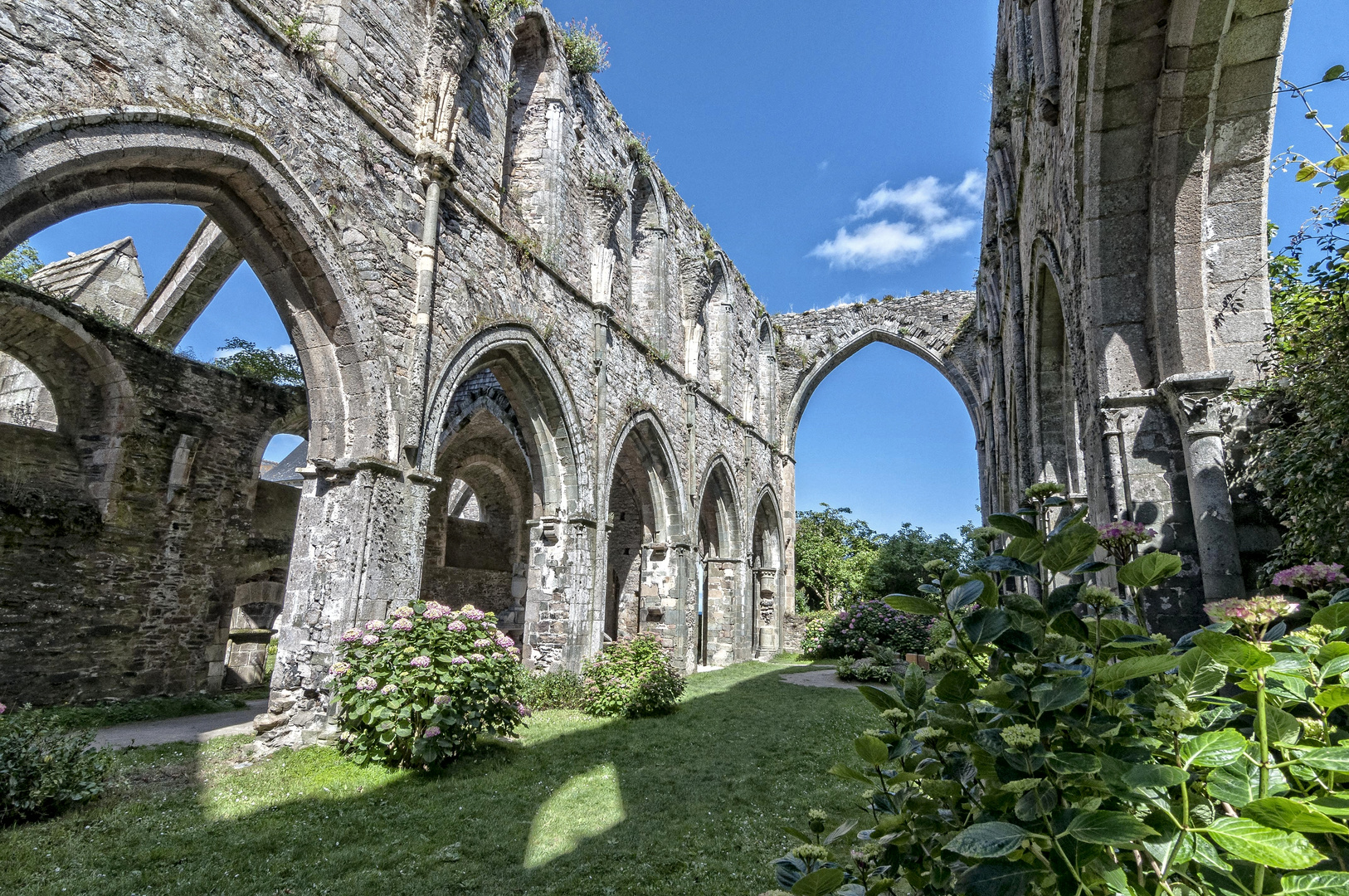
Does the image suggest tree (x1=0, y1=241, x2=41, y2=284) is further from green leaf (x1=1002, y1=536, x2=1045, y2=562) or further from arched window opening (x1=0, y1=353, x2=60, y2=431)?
green leaf (x1=1002, y1=536, x2=1045, y2=562)

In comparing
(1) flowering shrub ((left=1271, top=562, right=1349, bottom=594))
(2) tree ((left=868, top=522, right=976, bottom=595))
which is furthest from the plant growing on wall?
(2) tree ((left=868, top=522, right=976, bottom=595))

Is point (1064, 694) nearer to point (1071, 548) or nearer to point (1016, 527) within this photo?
point (1071, 548)

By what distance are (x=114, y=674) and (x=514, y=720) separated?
21.5 feet

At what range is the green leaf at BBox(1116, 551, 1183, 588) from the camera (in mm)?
1224

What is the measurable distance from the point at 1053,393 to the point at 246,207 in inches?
306

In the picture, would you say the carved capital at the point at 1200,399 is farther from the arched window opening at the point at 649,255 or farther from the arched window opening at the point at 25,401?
the arched window opening at the point at 25,401

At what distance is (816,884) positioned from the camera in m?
1.16

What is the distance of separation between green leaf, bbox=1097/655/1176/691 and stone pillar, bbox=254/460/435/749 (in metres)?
5.87

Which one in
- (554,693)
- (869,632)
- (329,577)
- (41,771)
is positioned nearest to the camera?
(41,771)

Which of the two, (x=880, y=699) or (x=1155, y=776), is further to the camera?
(x=880, y=699)

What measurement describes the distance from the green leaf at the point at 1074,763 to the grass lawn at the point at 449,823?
263 centimetres

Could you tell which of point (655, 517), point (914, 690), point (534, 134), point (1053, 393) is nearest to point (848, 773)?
point (914, 690)

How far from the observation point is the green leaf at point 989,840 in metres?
0.92

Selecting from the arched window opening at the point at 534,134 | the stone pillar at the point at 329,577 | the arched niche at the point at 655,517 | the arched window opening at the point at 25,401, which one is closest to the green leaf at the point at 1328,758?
the stone pillar at the point at 329,577
